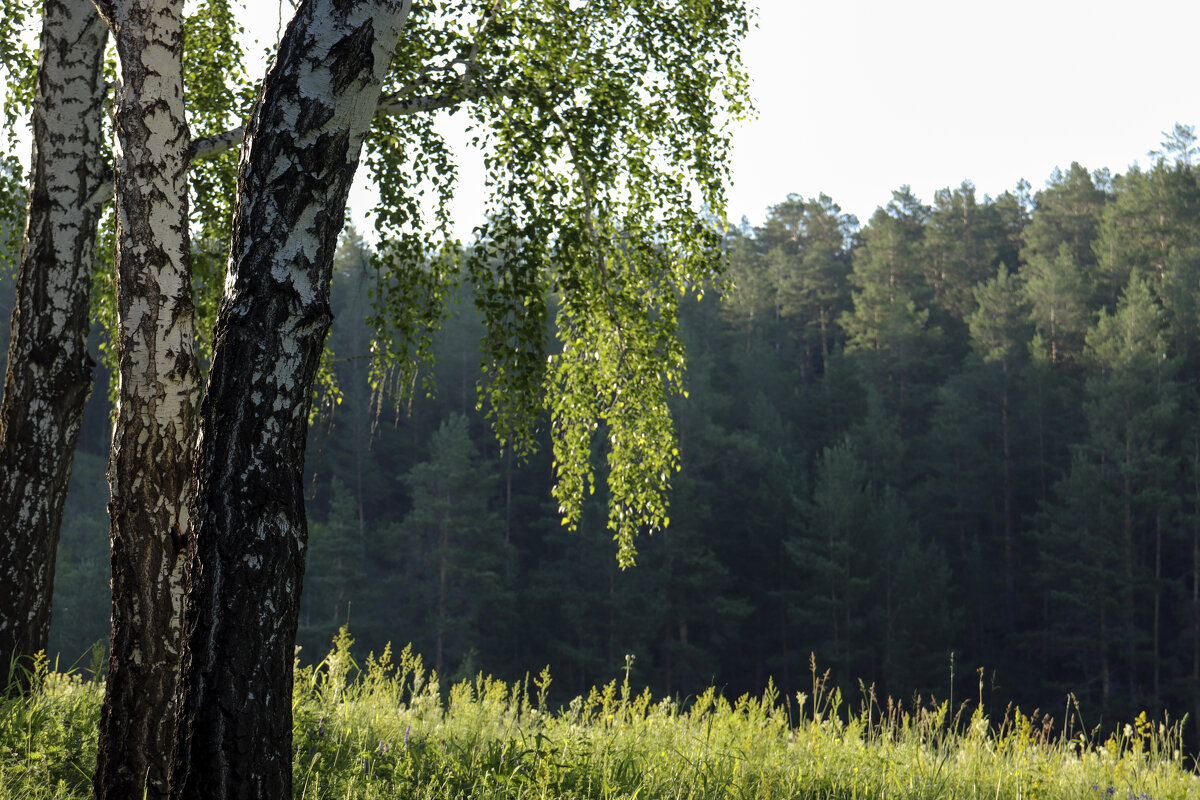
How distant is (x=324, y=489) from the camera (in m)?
42.9

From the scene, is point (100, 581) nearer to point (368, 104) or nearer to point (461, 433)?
point (461, 433)

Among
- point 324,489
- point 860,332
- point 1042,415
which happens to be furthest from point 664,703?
point 860,332

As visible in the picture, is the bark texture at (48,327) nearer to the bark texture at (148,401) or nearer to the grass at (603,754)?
the grass at (603,754)

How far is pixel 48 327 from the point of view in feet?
14.0

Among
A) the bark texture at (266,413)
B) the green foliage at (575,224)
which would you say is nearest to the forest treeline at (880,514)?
the green foliage at (575,224)

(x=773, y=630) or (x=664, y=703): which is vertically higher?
(x=664, y=703)

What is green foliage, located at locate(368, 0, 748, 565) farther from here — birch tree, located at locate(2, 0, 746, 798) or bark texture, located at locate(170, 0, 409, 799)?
bark texture, located at locate(170, 0, 409, 799)

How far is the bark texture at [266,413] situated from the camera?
236cm

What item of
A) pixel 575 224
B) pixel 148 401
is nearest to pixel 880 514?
pixel 575 224

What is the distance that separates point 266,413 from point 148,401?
3.77 ft

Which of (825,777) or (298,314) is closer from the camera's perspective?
(298,314)

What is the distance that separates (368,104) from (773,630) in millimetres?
36512

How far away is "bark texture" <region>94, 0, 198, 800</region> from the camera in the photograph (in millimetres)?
3180

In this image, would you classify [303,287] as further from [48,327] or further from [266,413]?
[48,327]
